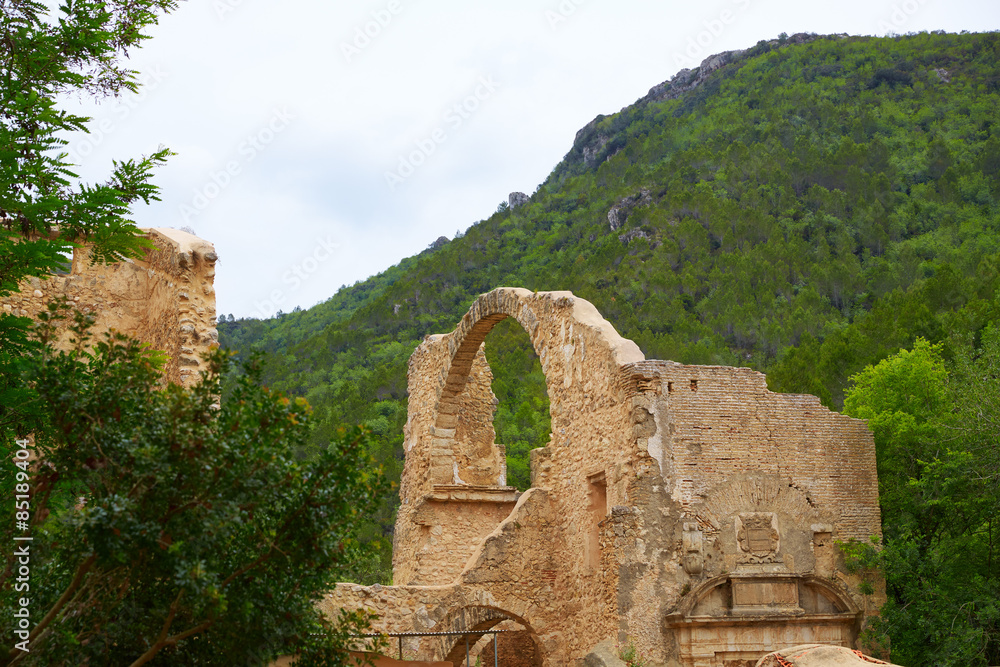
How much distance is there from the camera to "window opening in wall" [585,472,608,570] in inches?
456

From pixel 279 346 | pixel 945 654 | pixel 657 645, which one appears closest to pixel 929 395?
pixel 945 654

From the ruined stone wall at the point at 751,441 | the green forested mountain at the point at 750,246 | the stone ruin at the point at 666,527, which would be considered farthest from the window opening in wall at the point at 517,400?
the ruined stone wall at the point at 751,441

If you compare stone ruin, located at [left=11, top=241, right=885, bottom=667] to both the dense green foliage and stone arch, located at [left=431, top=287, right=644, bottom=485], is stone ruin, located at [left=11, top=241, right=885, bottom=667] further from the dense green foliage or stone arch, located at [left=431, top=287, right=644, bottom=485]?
the dense green foliage

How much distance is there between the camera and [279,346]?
159 ft

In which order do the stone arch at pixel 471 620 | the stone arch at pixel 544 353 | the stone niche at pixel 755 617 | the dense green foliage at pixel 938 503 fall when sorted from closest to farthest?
the stone niche at pixel 755 617 < the dense green foliage at pixel 938 503 < the stone arch at pixel 544 353 < the stone arch at pixel 471 620

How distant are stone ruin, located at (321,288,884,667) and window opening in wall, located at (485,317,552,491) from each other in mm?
14827

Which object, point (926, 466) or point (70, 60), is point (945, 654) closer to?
Answer: point (926, 466)

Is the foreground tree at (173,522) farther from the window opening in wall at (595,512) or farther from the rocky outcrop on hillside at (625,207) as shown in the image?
the rocky outcrop on hillside at (625,207)

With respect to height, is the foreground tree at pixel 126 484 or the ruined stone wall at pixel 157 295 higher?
the ruined stone wall at pixel 157 295

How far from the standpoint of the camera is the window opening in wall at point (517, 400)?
29.7 metres

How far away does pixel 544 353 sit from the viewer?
13.5 meters

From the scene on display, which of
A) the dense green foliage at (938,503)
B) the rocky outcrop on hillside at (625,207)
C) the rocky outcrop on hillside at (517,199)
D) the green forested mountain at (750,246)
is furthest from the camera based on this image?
the rocky outcrop on hillside at (517,199)

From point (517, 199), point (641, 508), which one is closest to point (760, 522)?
point (641, 508)

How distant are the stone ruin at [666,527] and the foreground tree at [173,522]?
4.91 meters
